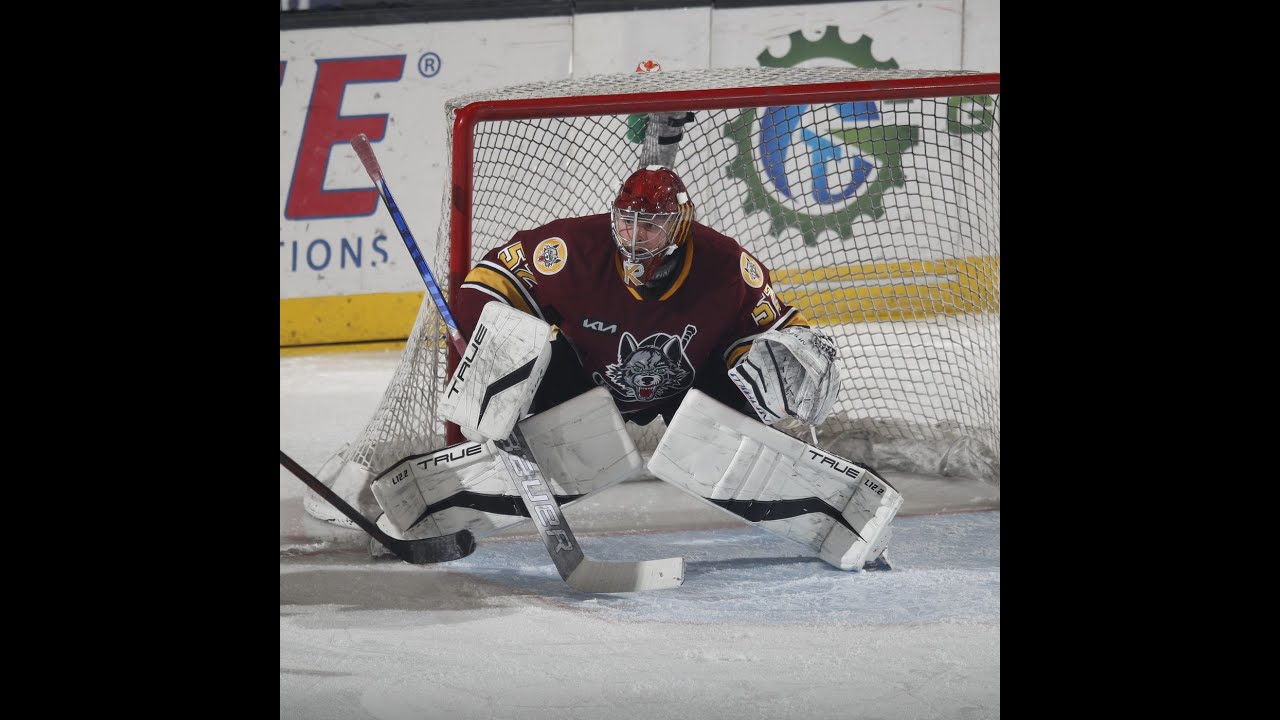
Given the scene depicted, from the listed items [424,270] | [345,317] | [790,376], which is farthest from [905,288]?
[345,317]

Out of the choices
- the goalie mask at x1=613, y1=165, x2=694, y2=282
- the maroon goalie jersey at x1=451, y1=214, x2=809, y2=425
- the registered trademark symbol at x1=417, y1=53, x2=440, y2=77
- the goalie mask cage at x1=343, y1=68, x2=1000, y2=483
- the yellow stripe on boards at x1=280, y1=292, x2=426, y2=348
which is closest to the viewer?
the goalie mask at x1=613, y1=165, x2=694, y2=282

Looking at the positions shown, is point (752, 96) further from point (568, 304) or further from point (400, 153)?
point (400, 153)

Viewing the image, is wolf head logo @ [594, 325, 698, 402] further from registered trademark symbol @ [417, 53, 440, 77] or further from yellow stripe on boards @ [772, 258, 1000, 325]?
registered trademark symbol @ [417, 53, 440, 77]

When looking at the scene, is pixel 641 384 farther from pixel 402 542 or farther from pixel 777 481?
pixel 402 542

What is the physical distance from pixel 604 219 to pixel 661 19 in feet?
9.81

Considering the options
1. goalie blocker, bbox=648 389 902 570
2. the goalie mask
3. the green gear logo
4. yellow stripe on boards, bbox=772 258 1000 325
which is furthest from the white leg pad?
yellow stripe on boards, bbox=772 258 1000 325

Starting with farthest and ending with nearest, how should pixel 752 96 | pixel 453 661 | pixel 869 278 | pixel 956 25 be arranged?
pixel 956 25 < pixel 869 278 < pixel 752 96 < pixel 453 661

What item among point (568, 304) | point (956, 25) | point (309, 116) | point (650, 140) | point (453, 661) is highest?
point (956, 25)

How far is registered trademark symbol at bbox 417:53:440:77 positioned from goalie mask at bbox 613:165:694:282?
3.22 meters

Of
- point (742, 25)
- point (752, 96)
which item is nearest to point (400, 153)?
point (742, 25)

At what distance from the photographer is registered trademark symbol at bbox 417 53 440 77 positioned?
540cm

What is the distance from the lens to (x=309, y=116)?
543 centimetres

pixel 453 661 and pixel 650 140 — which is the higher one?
pixel 650 140

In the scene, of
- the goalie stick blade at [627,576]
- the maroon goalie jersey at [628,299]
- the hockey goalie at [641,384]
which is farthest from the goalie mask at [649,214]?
the goalie stick blade at [627,576]
